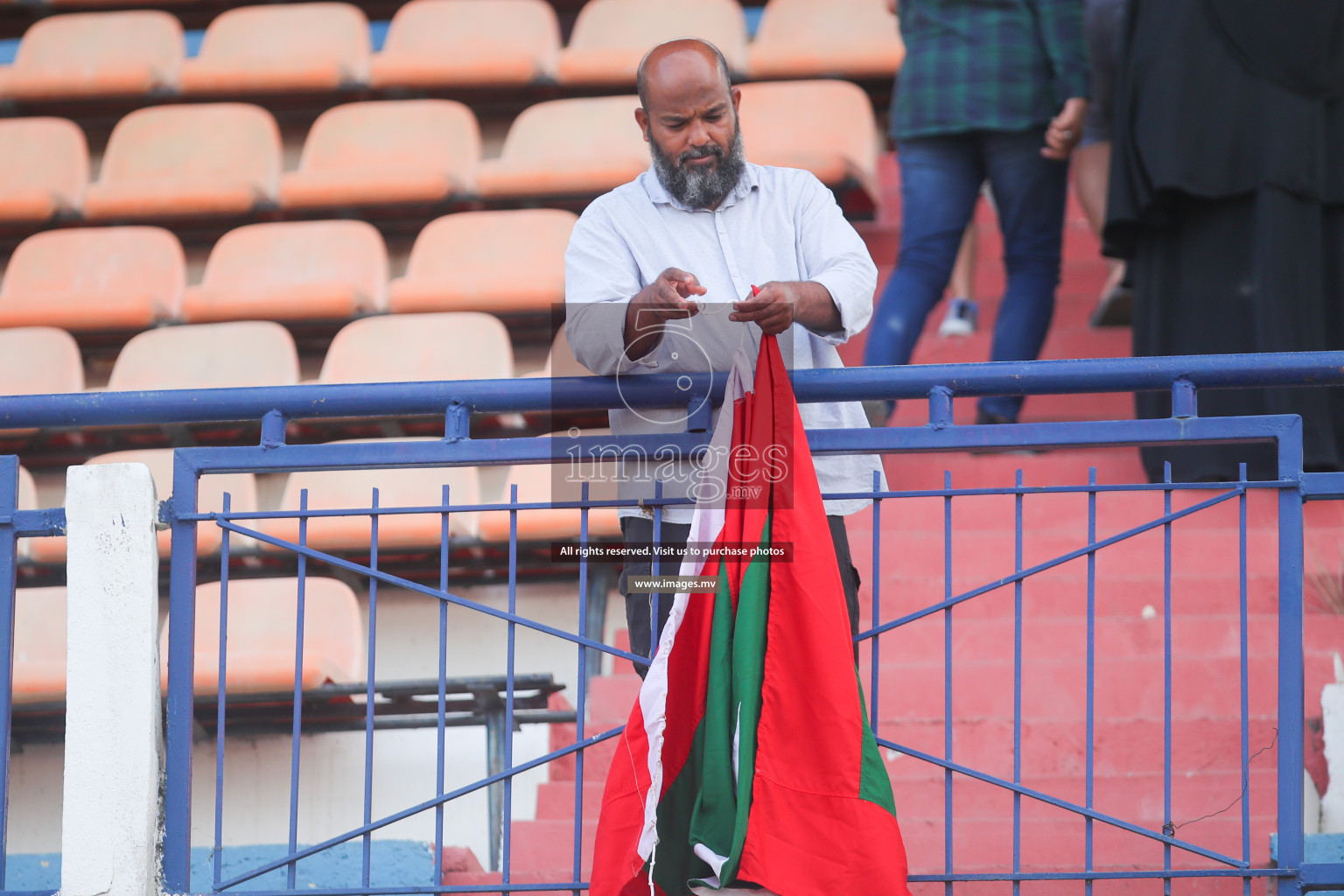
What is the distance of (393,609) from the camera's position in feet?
12.5

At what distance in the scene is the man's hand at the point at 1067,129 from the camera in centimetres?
344

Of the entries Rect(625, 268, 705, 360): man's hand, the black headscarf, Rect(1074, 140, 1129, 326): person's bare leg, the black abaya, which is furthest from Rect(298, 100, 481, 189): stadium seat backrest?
Rect(625, 268, 705, 360): man's hand

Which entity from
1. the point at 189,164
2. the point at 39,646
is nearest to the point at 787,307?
the point at 39,646

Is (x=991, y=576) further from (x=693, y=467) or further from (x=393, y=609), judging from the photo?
(x=393, y=609)

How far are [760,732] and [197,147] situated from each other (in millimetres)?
4053

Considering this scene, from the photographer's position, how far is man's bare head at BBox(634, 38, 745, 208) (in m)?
2.29

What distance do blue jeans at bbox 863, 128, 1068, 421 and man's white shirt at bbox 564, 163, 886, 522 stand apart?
110 centimetres

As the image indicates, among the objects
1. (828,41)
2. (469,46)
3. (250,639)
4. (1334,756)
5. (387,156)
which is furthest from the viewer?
(469,46)

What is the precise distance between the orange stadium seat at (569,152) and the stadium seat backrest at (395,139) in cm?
16

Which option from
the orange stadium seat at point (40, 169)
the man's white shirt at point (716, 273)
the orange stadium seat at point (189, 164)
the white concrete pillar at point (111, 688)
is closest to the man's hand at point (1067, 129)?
the man's white shirt at point (716, 273)

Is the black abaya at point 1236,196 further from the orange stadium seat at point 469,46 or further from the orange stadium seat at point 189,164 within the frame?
the orange stadium seat at point 189,164

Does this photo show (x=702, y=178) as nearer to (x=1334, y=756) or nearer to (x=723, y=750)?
(x=723, y=750)

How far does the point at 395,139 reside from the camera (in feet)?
16.7

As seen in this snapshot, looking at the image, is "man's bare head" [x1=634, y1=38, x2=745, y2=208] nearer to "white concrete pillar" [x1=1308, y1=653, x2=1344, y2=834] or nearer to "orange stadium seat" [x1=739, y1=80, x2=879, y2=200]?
"white concrete pillar" [x1=1308, y1=653, x2=1344, y2=834]
